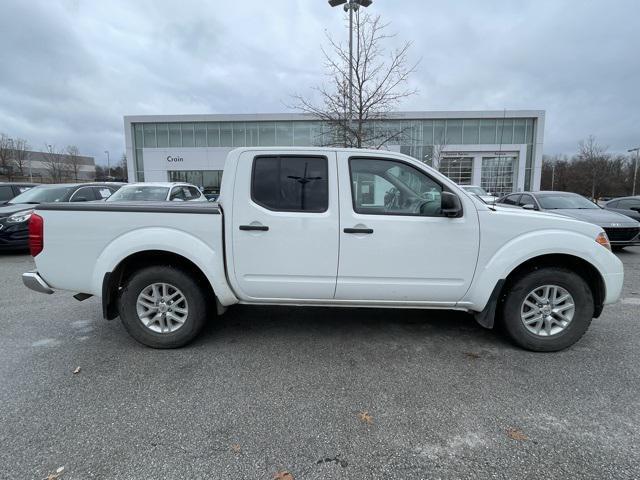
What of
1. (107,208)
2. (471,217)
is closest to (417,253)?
(471,217)

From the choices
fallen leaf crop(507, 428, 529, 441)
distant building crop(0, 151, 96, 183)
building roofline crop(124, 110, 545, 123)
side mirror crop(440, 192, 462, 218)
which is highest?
building roofline crop(124, 110, 545, 123)

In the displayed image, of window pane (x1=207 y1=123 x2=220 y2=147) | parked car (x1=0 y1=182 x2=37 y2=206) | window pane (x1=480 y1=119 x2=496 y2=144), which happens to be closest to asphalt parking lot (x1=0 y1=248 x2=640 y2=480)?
parked car (x1=0 y1=182 x2=37 y2=206)

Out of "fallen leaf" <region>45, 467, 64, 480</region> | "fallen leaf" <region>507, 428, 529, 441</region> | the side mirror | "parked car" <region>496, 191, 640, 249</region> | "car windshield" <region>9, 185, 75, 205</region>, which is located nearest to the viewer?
"fallen leaf" <region>45, 467, 64, 480</region>

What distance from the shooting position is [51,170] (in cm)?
6016

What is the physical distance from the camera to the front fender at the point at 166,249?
340cm

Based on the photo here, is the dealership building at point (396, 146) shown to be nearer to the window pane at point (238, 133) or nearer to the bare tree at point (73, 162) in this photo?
the window pane at point (238, 133)

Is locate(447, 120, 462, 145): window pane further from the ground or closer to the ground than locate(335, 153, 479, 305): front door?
further from the ground

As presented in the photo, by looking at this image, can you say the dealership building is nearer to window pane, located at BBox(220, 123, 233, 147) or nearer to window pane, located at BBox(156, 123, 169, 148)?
window pane, located at BBox(220, 123, 233, 147)

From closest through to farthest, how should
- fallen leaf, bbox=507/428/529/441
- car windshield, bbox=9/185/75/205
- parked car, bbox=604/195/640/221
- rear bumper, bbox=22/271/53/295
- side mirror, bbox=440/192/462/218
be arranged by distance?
fallen leaf, bbox=507/428/529/441
side mirror, bbox=440/192/462/218
rear bumper, bbox=22/271/53/295
car windshield, bbox=9/185/75/205
parked car, bbox=604/195/640/221

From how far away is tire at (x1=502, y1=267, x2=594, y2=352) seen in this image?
3.46m

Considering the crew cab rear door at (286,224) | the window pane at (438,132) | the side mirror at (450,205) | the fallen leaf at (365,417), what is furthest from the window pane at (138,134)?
the fallen leaf at (365,417)

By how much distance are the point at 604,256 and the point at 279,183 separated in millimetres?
3195

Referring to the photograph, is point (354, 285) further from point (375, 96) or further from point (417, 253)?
point (375, 96)

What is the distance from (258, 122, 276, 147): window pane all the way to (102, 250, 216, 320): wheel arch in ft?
119
